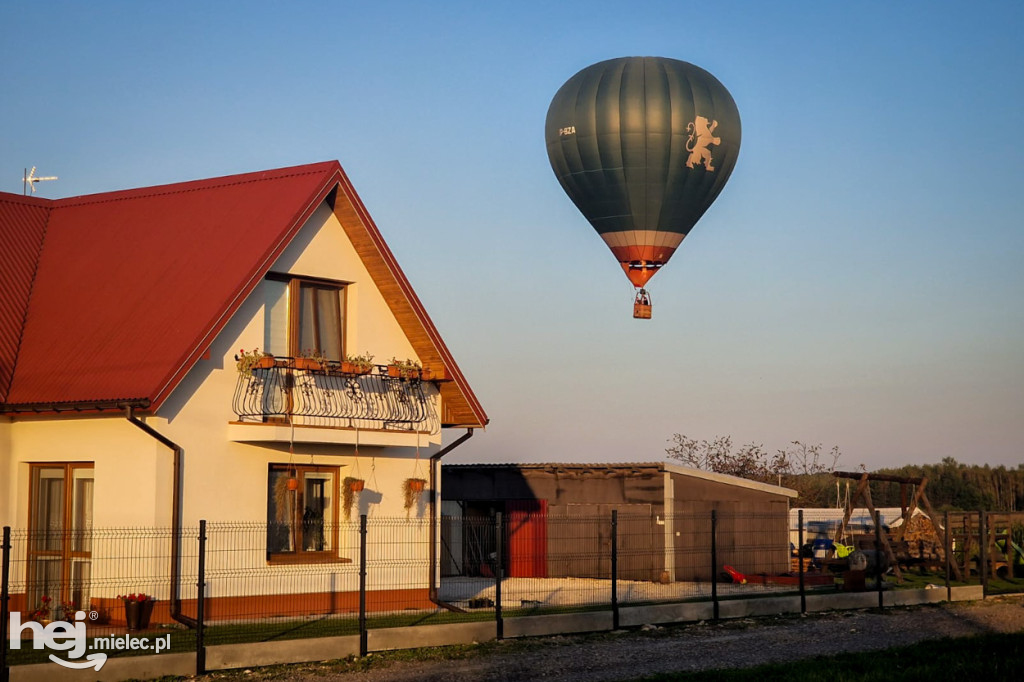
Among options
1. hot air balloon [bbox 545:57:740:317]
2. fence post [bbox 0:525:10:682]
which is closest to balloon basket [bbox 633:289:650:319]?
hot air balloon [bbox 545:57:740:317]

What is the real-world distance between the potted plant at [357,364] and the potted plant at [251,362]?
1.44 m

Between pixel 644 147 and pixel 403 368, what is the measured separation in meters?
13.8

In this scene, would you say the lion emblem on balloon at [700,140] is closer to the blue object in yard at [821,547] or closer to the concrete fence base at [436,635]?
the blue object in yard at [821,547]

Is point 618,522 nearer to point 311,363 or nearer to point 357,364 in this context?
point 357,364

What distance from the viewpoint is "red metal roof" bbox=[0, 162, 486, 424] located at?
19.5 meters

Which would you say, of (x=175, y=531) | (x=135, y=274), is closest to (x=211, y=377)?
(x=175, y=531)

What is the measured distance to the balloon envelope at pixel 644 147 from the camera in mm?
33969

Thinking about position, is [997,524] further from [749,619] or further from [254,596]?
[254,596]

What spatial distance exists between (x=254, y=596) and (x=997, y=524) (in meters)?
19.6

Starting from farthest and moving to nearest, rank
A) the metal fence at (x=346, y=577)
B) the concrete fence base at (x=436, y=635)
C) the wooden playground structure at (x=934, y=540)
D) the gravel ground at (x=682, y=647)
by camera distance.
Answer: the wooden playground structure at (x=934, y=540) → the metal fence at (x=346, y=577) → the gravel ground at (x=682, y=647) → the concrete fence base at (x=436, y=635)

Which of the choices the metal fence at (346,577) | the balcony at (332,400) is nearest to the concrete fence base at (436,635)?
the metal fence at (346,577)

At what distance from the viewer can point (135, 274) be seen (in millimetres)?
21750

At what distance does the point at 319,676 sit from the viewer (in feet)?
51.0

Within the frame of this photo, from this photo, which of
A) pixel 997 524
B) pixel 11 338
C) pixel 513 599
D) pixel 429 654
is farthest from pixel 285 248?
pixel 997 524
